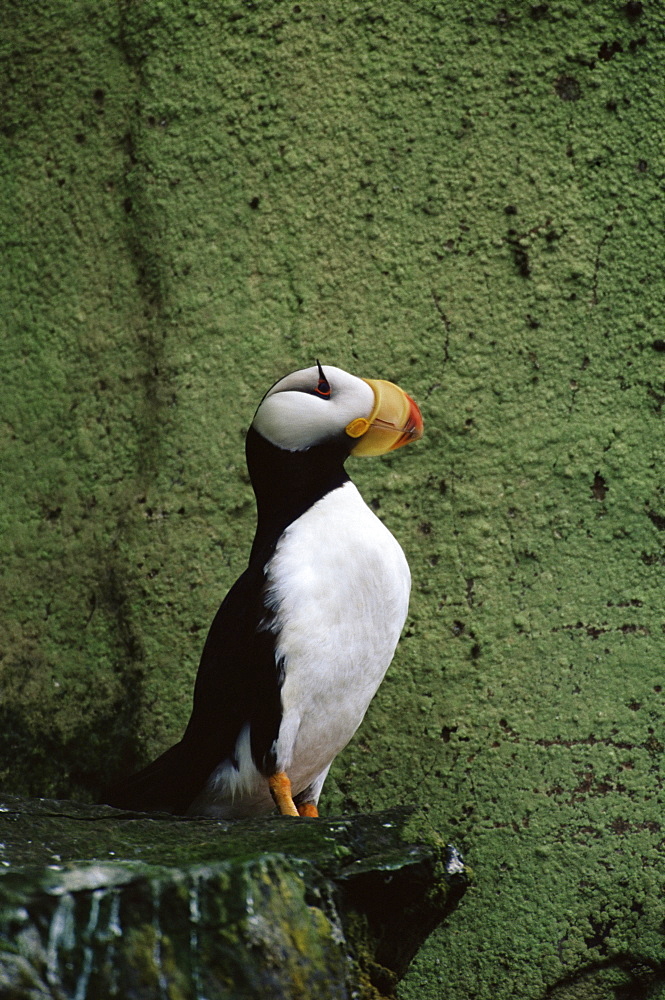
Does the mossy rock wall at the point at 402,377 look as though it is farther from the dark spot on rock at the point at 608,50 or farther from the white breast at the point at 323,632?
the white breast at the point at 323,632

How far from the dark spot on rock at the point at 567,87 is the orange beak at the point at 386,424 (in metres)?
1.09

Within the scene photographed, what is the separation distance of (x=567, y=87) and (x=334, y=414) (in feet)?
4.04

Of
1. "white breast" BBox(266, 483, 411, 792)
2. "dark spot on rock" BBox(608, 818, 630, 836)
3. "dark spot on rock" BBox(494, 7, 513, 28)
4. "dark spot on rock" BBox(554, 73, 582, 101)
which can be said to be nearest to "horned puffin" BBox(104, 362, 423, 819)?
"white breast" BBox(266, 483, 411, 792)

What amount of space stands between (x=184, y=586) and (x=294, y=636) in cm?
86

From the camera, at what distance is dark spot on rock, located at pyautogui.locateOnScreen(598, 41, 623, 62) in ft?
7.97

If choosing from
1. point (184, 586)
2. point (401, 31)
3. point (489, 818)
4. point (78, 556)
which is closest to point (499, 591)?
point (489, 818)

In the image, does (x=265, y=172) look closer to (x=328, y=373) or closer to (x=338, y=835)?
(x=328, y=373)

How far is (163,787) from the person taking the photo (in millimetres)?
1800

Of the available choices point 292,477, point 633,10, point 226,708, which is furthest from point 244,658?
point 633,10

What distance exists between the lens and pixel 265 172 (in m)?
2.57

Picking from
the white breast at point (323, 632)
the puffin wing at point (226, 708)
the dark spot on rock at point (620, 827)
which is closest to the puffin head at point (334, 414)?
the white breast at point (323, 632)

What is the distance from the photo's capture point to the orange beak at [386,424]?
5.90 ft

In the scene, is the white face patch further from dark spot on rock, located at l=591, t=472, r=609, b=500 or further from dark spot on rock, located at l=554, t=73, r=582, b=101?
dark spot on rock, located at l=554, t=73, r=582, b=101

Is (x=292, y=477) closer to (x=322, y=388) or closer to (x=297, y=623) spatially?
(x=322, y=388)
